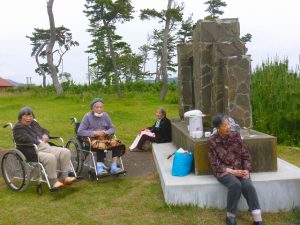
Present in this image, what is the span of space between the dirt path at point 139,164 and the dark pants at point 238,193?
2117 millimetres

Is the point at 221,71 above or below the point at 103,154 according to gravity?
above

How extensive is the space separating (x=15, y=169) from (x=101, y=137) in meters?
1.18

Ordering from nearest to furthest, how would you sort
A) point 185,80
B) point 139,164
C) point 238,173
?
point 238,173, point 139,164, point 185,80

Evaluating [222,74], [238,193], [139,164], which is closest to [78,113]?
[139,164]

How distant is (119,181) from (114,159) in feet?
0.99

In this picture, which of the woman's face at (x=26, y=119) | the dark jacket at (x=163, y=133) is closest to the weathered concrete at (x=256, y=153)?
the woman's face at (x=26, y=119)

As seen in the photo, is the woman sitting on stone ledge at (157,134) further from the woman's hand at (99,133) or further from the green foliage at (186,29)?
the green foliage at (186,29)

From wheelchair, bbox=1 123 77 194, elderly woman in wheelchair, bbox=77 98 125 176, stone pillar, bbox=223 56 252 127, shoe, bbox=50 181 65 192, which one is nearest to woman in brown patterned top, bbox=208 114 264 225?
stone pillar, bbox=223 56 252 127

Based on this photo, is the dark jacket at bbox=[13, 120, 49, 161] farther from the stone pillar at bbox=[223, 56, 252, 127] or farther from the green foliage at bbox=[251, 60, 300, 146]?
the green foliage at bbox=[251, 60, 300, 146]

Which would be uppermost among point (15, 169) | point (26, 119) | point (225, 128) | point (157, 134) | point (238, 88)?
point (238, 88)

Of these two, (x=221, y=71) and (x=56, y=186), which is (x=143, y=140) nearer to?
(x=221, y=71)

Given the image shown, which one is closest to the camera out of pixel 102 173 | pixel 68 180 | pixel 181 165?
pixel 181 165

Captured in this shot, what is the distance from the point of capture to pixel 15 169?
16.7 feet

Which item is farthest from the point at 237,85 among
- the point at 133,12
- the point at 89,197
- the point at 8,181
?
the point at 133,12
